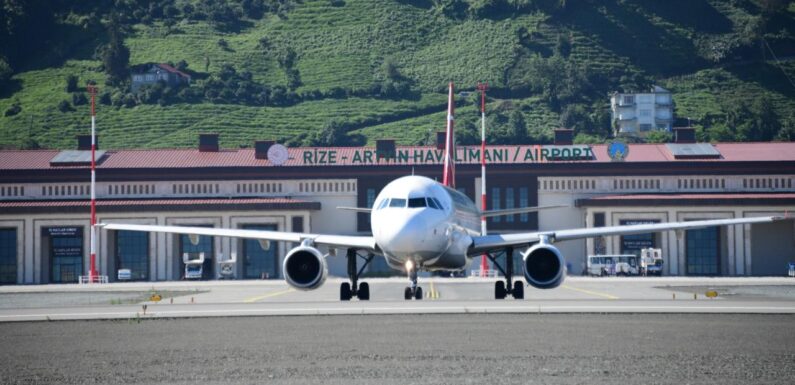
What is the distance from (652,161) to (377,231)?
220 feet

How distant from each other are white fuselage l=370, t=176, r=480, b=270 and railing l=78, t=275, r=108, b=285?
52.4m

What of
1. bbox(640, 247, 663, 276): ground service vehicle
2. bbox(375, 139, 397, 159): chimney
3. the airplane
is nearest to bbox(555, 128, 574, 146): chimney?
bbox(375, 139, 397, 159): chimney

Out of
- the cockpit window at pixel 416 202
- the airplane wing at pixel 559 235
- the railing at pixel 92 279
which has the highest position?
the cockpit window at pixel 416 202

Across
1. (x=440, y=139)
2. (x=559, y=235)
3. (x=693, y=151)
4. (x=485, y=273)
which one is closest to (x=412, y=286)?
(x=559, y=235)

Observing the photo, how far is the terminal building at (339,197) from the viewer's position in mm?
94375

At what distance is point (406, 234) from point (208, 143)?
2993 inches

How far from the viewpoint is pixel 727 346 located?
2086 cm

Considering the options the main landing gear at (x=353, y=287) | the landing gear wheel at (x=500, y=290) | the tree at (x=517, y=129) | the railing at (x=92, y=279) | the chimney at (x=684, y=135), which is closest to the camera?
the main landing gear at (x=353, y=287)

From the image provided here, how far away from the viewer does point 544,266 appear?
37.0m

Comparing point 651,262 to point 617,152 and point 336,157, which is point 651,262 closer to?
point 617,152

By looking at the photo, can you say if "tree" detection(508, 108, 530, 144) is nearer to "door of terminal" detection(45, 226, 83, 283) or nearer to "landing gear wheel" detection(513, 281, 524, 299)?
"door of terminal" detection(45, 226, 83, 283)

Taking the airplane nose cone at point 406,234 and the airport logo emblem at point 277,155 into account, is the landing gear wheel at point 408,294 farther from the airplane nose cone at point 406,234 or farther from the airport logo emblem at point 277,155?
the airport logo emblem at point 277,155

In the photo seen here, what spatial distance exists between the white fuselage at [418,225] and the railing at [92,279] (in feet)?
172

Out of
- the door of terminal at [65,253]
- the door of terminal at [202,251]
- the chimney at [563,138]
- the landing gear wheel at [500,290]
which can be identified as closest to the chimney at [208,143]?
the door of terminal at [202,251]
